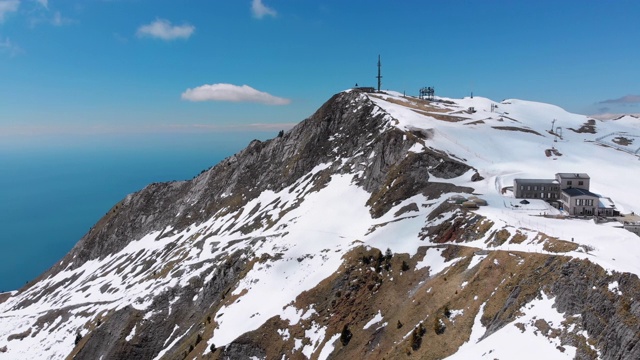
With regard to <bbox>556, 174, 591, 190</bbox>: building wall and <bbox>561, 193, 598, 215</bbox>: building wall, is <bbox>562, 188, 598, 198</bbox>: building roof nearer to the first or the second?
<bbox>561, 193, 598, 215</bbox>: building wall

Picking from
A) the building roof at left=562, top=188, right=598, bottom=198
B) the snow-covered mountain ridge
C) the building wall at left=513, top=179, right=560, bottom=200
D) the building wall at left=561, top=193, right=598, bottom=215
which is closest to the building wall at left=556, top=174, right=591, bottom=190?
the building wall at left=513, top=179, right=560, bottom=200

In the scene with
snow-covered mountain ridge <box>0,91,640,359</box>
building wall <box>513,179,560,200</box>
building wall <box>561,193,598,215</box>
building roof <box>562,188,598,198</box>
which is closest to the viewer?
snow-covered mountain ridge <box>0,91,640,359</box>

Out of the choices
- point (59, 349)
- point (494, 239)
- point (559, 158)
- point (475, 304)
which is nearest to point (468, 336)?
point (475, 304)

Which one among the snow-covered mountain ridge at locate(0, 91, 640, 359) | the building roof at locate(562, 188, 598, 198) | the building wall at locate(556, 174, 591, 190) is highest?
the building wall at locate(556, 174, 591, 190)

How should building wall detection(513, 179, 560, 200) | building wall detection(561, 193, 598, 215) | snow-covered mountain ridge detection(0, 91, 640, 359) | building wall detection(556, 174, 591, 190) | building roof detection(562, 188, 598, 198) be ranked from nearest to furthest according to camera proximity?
snow-covered mountain ridge detection(0, 91, 640, 359) → building wall detection(561, 193, 598, 215) → building roof detection(562, 188, 598, 198) → building wall detection(556, 174, 591, 190) → building wall detection(513, 179, 560, 200)

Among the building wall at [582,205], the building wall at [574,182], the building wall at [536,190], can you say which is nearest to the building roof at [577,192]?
the building wall at [582,205]

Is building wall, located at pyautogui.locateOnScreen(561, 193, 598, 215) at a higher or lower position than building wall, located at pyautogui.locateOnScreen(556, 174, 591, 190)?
lower

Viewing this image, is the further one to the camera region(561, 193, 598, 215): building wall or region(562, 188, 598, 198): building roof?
region(562, 188, 598, 198): building roof

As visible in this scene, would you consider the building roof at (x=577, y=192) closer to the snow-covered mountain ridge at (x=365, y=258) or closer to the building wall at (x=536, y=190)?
the building wall at (x=536, y=190)

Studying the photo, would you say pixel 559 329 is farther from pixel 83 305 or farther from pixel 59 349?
pixel 83 305
